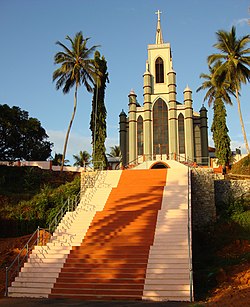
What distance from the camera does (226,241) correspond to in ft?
59.4

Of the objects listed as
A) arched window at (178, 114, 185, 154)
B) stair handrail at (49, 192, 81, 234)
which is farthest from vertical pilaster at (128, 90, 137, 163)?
stair handrail at (49, 192, 81, 234)

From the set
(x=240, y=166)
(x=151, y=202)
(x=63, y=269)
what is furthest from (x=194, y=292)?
(x=240, y=166)

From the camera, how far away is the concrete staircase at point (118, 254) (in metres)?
12.1

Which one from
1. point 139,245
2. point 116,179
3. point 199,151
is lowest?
point 139,245

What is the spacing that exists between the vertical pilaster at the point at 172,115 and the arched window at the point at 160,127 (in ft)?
2.06

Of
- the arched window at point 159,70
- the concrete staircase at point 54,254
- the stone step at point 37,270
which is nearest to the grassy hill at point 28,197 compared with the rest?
the concrete staircase at point 54,254

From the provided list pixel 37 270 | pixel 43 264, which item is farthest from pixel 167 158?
pixel 37 270

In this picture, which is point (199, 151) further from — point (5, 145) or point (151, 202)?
point (5, 145)

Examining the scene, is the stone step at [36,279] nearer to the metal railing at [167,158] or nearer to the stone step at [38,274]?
the stone step at [38,274]

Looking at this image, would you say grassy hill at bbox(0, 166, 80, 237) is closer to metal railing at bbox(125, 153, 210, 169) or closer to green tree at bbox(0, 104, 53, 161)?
metal railing at bbox(125, 153, 210, 169)

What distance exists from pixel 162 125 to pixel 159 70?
697 cm

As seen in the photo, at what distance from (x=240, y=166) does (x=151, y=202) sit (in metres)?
18.8

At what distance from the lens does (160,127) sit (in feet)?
129

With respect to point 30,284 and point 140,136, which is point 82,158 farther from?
point 30,284
